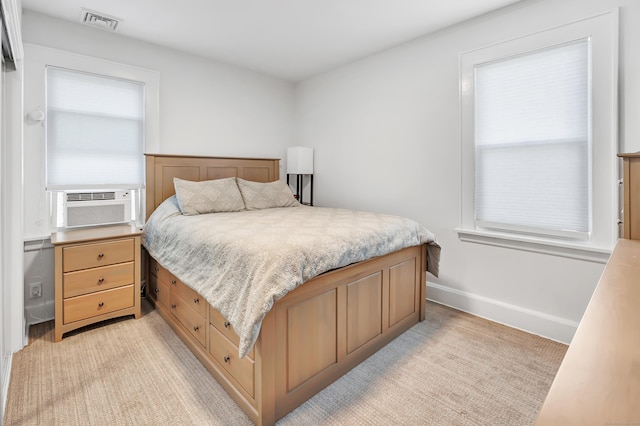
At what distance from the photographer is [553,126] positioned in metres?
2.44

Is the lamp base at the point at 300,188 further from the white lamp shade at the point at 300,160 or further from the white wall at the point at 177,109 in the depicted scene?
the white wall at the point at 177,109

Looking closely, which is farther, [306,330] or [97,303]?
[97,303]

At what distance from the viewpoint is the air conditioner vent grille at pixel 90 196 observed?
2.89 meters

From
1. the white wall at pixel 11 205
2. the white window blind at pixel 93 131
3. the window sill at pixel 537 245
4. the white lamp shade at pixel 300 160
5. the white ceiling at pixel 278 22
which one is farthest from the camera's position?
the white lamp shade at pixel 300 160

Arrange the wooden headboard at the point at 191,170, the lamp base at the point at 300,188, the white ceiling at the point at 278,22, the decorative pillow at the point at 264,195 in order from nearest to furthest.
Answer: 1. the white ceiling at the point at 278,22
2. the wooden headboard at the point at 191,170
3. the decorative pillow at the point at 264,195
4. the lamp base at the point at 300,188

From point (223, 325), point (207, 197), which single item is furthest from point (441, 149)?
point (223, 325)

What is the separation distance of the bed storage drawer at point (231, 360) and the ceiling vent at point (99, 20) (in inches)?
104

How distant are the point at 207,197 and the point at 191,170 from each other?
0.62 meters

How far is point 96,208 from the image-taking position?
2.99 m

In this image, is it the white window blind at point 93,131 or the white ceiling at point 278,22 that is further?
the white window blind at point 93,131

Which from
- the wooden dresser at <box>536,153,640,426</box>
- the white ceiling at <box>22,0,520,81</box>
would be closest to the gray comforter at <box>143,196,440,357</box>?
the wooden dresser at <box>536,153,640,426</box>

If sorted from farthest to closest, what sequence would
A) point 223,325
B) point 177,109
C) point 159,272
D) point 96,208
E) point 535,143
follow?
point 177,109 < point 96,208 < point 159,272 < point 535,143 < point 223,325

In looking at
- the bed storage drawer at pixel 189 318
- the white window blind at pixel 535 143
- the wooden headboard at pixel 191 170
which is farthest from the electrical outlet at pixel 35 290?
the white window blind at pixel 535 143

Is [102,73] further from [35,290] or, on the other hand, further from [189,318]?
[189,318]
